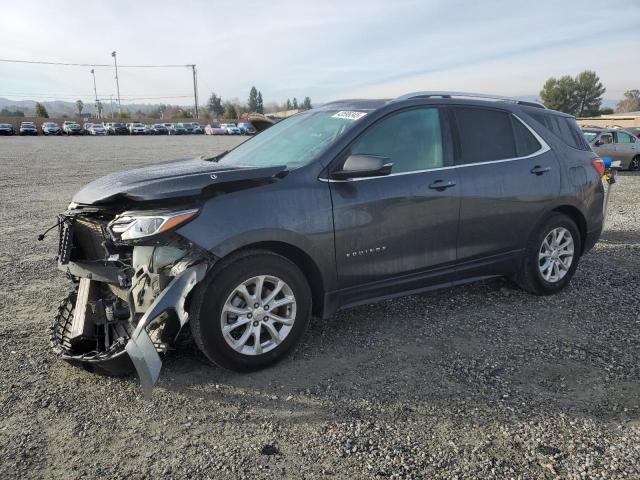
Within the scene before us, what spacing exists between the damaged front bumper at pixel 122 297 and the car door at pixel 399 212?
1.13 metres

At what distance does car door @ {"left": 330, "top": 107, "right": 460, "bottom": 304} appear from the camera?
377 centimetres

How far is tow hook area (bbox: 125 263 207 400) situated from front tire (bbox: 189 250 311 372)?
0.10m

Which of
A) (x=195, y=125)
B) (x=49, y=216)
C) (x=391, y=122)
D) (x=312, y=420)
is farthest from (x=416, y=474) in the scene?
(x=195, y=125)

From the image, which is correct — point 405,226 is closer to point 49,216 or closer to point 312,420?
point 312,420

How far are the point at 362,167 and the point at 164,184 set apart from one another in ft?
4.44

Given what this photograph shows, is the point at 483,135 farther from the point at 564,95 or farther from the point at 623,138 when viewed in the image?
the point at 564,95

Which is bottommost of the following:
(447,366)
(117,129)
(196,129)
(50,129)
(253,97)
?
(447,366)

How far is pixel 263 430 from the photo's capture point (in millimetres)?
2934

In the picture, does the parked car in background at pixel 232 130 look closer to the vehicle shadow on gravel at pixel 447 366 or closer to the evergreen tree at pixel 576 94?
the evergreen tree at pixel 576 94

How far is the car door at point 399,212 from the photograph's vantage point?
3.77m

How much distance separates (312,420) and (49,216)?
772 centimetres

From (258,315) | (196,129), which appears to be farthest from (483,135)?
(196,129)

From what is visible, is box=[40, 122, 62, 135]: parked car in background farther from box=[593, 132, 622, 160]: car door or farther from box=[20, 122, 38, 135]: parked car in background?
box=[593, 132, 622, 160]: car door

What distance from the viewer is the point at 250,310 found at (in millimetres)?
3428
